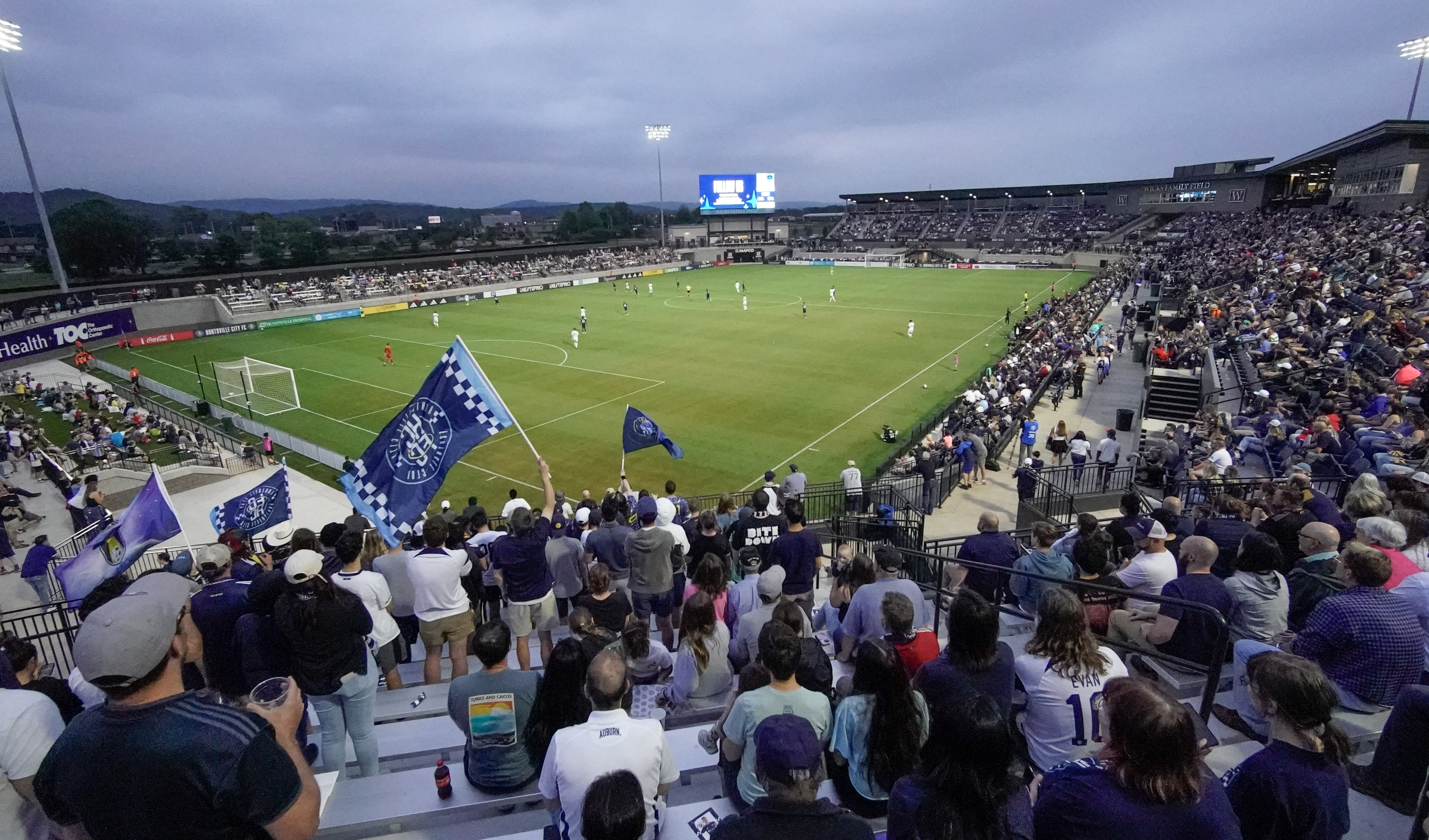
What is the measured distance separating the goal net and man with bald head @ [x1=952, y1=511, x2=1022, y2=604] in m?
30.1

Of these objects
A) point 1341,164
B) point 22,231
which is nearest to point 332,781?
point 1341,164

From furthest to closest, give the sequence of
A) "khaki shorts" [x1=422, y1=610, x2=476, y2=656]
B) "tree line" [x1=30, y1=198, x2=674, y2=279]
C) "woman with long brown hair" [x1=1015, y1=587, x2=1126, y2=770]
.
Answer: "tree line" [x1=30, y1=198, x2=674, y2=279]
"khaki shorts" [x1=422, y1=610, x2=476, y2=656]
"woman with long brown hair" [x1=1015, y1=587, x2=1126, y2=770]

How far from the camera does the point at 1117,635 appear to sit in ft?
18.6

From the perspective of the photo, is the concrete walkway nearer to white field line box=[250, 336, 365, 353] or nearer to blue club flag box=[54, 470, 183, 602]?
blue club flag box=[54, 470, 183, 602]

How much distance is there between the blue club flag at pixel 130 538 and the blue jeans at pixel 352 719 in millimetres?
5447

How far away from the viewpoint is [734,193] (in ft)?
364

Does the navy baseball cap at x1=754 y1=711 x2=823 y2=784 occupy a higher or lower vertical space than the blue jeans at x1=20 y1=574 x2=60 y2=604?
higher

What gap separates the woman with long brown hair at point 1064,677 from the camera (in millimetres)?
3998

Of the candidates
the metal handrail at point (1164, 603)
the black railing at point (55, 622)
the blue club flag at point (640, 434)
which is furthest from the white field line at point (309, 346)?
the metal handrail at point (1164, 603)

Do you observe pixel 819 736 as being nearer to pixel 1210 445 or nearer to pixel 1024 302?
pixel 1210 445

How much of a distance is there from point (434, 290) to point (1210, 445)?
207 ft

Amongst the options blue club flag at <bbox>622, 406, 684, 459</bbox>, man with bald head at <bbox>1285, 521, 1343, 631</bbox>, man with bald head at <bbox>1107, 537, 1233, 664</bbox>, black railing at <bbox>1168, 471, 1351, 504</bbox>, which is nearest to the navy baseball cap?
man with bald head at <bbox>1107, 537, 1233, 664</bbox>

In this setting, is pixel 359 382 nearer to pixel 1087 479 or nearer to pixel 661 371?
pixel 661 371

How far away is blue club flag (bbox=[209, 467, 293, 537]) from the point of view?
38.7 ft
